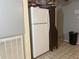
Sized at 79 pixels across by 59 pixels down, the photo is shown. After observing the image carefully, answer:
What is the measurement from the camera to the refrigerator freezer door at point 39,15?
107 inches

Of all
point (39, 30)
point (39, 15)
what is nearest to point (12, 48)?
point (39, 30)

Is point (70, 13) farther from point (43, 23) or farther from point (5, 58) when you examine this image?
point (5, 58)

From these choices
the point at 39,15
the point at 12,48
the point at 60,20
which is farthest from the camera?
the point at 60,20

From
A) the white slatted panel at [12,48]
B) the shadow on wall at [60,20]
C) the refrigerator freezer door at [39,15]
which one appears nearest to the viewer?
the white slatted panel at [12,48]

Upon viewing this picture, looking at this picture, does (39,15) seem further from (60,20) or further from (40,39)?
(60,20)

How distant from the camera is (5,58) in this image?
6.11ft

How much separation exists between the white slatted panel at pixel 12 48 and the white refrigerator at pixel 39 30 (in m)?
0.71

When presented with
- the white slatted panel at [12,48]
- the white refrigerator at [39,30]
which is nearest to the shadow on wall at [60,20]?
the white refrigerator at [39,30]

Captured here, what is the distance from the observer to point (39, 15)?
114 inches

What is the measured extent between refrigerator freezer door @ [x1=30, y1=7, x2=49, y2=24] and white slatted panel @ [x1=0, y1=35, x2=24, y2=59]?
0.77m

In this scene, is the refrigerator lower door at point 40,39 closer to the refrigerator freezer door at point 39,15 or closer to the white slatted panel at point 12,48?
the refrigerator freezer door at point 39,15

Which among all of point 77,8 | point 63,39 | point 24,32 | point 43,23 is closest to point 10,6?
point 24,32

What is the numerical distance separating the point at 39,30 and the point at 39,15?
1.21 ft

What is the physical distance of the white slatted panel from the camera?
5.99 ft
